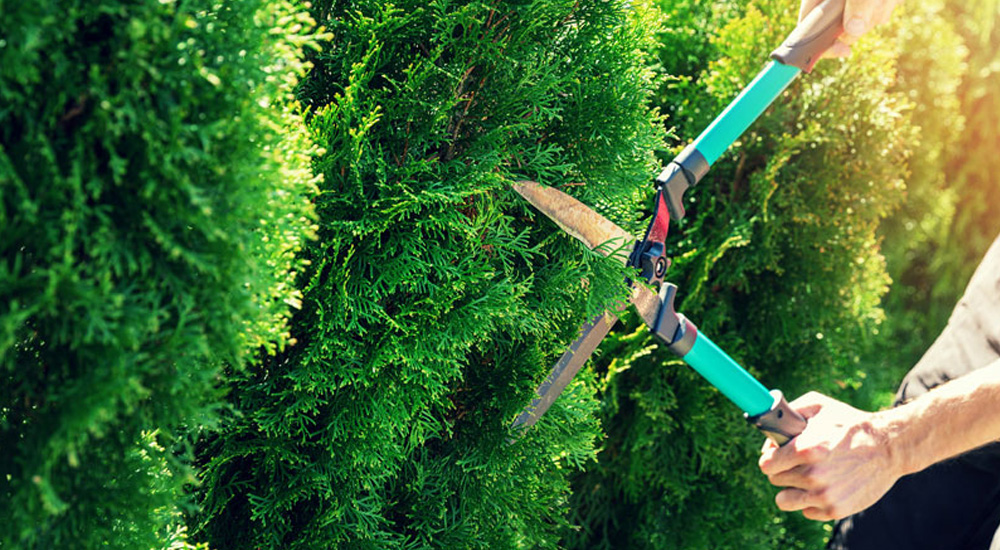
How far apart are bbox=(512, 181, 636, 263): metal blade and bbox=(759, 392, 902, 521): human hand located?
2.57 feet

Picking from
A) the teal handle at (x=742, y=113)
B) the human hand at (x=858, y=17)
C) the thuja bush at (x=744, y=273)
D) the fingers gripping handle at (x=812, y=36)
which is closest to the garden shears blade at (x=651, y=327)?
the teal handle at (x=742, y=113)

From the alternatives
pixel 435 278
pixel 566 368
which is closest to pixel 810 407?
pixel 566 368

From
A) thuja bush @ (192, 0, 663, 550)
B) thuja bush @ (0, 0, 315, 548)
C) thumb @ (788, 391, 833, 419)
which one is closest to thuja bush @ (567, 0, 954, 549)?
thumb @ (788, 391, 833, 419)

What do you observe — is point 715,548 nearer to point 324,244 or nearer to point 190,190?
point 324,244

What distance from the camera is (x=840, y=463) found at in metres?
2.21

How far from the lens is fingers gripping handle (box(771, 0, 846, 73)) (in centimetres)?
235

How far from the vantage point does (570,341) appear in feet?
7.68

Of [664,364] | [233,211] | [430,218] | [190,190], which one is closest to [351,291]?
[430,218]

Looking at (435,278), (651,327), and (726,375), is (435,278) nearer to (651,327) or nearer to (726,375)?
(651,327)

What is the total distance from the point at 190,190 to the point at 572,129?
123cm

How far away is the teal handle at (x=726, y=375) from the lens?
2201 millimetres

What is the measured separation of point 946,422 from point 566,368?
1.09m

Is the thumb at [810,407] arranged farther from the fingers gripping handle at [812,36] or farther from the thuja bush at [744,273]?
the fingers gripping handle at [812,36]

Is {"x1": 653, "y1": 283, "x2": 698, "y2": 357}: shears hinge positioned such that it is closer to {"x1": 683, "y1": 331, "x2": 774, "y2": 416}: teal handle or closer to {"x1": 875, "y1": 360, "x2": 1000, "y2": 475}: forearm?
{"x1": 683, "y1": 331, "x2": 774, "y2": 416}: teal handle
